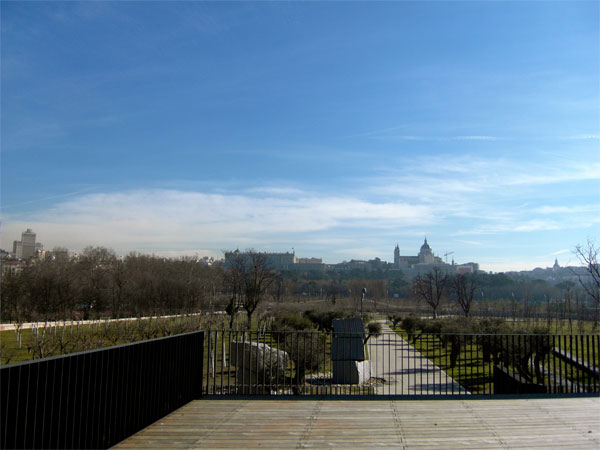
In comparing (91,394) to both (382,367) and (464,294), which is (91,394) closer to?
(382,367)

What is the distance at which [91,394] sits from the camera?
484 cm

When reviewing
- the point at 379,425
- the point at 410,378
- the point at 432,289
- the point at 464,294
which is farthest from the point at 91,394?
the point at 432,289

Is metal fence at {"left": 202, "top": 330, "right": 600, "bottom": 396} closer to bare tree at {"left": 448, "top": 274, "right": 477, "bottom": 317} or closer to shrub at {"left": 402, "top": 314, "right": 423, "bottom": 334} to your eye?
shrub at {"left": 402, "top": 314, "right": 423, "bottom": 334}

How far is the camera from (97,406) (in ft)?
16.2

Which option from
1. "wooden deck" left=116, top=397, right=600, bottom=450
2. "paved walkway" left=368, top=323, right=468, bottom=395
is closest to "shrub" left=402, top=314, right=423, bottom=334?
"paved walkway" left=368, top=323, right=468, bottom=395

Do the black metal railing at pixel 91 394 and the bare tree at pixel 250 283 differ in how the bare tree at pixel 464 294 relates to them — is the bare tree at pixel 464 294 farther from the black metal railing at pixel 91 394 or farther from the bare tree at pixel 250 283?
the black metal railing at pixel 91 394

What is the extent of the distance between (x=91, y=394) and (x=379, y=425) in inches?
142

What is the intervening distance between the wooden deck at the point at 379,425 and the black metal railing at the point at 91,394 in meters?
0.28

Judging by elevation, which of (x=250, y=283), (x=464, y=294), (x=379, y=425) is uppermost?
(x=250, y=283)

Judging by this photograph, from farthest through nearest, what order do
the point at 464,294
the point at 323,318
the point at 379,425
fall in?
the point at 464,294 < the point at 323,318 < the point at 379,425

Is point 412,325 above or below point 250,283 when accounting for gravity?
below

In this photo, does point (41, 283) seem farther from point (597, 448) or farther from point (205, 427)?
point (597, 448)

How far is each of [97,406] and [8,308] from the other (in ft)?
160

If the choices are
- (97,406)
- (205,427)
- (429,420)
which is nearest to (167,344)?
(205,427)
